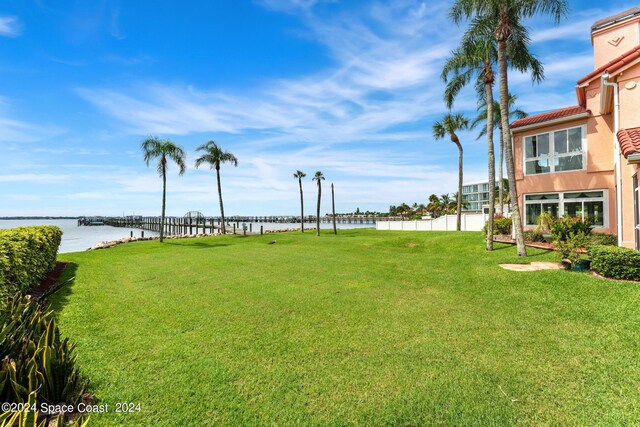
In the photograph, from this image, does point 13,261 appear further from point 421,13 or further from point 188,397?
point 421,13

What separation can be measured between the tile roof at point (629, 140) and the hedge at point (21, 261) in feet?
48.6

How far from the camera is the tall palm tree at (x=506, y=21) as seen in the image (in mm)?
12195

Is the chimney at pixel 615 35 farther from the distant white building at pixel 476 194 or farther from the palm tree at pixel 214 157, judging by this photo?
the distant white building at pixel 476 194

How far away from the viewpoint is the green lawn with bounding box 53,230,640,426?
143 inches

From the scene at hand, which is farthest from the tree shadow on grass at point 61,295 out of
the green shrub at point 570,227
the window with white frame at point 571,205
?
the window with white frame at point 571,205

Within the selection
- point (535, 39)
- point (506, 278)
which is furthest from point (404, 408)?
point (535, 39)

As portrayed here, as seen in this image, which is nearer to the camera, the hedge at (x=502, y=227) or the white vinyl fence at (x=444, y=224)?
the hedge at (x=502, y=227)

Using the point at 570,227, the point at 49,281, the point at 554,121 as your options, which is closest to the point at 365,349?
the point at 49,281

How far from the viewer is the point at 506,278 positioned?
8.99 m

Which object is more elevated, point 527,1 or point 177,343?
point 527,1

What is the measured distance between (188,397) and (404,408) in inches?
100

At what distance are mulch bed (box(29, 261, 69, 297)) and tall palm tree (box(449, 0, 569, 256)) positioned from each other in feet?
51.2

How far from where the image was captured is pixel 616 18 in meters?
14.4

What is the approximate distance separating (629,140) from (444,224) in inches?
965
